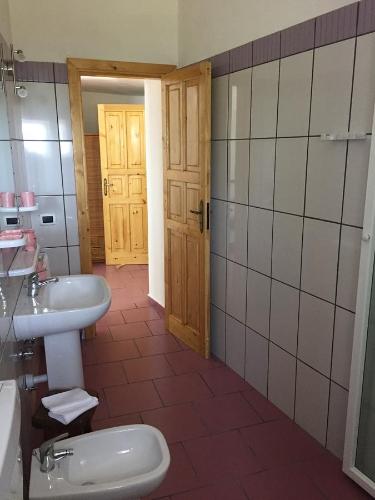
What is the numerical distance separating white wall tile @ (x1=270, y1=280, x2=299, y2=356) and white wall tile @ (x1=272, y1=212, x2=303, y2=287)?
0.06m

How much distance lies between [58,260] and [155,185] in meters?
1.14

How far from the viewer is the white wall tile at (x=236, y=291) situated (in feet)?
8.99

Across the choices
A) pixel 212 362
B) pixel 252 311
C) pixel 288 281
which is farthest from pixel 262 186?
pixel 212 362

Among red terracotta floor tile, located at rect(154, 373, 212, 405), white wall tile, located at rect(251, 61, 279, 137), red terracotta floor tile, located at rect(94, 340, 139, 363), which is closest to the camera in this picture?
white wall tile, located at rect(251, 61, 279, 137)

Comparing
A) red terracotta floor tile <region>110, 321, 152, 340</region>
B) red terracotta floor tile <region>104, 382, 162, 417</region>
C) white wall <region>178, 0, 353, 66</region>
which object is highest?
white wall <region>178, 0, 353, 66</region>

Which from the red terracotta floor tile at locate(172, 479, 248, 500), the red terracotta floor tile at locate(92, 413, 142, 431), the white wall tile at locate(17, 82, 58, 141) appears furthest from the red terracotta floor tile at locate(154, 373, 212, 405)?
the white wall tile at locate(17, 82, 58, 141)

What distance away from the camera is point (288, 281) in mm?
2299

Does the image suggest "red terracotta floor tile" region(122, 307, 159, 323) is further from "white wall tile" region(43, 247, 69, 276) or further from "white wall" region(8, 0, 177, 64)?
"white wall" region(8, 0, 177, 64)

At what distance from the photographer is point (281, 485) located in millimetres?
1959

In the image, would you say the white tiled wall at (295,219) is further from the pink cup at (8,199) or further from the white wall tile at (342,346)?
the pink cup at (8,199)

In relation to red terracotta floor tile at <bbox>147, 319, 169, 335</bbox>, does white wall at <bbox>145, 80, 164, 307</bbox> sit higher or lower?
higher

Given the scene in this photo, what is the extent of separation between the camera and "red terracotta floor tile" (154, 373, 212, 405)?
264cm

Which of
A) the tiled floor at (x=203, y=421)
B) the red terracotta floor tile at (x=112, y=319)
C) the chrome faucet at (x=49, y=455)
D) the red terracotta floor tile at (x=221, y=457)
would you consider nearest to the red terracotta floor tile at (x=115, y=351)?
the tiled floor at (x=203, y=421)

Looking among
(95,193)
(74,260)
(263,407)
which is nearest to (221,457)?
(263,407)
